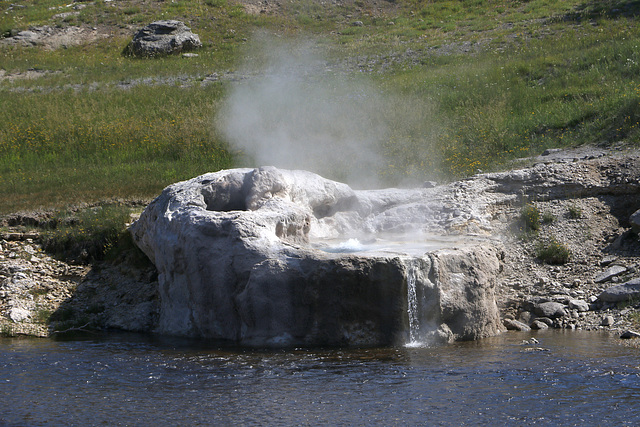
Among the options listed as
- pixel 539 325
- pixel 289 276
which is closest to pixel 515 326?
pixel 539 325

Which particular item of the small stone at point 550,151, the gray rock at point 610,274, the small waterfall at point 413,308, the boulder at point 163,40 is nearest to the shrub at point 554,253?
the gray rock at point 610,274

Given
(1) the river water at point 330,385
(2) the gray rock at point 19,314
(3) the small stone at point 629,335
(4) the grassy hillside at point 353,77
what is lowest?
(2) the gray rock at point 19,314

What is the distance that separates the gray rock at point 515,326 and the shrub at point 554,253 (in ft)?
4.93

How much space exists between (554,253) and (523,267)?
0.51 m

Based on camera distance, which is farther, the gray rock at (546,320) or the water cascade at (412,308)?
the gray rock at (546,320)

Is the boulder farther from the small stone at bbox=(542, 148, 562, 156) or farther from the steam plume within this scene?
the small stone at bbox=(542, 148, 562, 156)

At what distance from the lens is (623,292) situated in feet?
29.3

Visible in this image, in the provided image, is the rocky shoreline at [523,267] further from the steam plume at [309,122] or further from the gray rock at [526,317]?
the steam plume at [309,122]

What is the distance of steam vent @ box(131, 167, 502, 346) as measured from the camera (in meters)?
7.86

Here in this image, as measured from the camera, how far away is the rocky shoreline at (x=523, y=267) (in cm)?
921

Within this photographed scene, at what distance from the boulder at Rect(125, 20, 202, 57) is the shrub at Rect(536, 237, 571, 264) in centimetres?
1881

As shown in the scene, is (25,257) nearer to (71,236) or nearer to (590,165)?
(71,236)

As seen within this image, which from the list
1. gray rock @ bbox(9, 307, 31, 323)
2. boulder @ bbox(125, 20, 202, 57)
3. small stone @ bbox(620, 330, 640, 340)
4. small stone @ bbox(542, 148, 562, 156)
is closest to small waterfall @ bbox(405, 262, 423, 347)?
small stone @ bbox(620, 330, 640, 340)

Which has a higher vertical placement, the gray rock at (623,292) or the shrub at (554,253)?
the shrub at (554,253)
